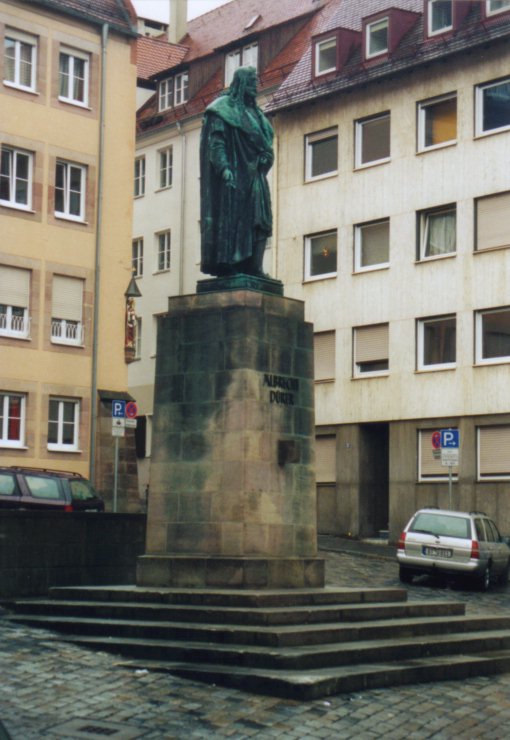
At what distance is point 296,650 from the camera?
14.0m

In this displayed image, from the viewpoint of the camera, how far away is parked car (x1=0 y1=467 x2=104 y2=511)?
2861 centimetres

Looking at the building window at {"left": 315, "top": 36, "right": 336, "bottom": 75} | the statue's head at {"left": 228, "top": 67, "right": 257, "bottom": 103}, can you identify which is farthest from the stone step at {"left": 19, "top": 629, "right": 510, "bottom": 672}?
the building window at {"left": 315, "top": 36, "right": 336, "bottom": 75}

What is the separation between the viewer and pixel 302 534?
1811 cm

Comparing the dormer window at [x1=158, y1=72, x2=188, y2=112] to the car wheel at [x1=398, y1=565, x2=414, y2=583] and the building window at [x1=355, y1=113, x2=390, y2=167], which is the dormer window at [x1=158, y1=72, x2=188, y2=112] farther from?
the car wheel at [x1=398, y1=565, x2=414, y2=583]

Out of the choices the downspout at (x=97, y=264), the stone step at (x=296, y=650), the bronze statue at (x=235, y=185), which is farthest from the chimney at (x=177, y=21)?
the stone step at (x=296, y=650)

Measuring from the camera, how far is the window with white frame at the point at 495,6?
39.7 m

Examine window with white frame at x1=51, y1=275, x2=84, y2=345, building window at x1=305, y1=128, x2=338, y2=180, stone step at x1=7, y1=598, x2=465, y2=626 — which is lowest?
stone step at x1=7, y1=598, x2=465, y2=626

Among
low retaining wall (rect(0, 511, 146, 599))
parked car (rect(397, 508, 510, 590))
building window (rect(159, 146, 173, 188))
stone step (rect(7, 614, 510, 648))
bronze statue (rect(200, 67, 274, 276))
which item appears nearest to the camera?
stone step (rect(7, 614, 510, 648))

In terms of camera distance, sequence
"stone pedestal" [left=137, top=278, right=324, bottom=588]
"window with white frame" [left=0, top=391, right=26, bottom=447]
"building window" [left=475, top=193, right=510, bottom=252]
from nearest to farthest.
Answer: "stone pedestal" [left=137, top=278, right=324, bottom=588] → "building window" [left=475, top=193, right=510, bottom=252] → "window with white frame" [left=0, top=391, right=26, bottom=447]

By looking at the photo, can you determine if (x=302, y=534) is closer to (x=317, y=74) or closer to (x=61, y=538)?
(x=61, y=538)

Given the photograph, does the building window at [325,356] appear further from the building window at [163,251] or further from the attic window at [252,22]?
the attic window at [252,22]

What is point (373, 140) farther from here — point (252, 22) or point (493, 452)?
point (252, 22)

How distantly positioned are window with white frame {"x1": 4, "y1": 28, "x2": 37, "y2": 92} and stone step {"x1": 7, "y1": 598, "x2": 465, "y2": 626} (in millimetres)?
25989

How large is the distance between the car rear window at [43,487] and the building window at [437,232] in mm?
15221
